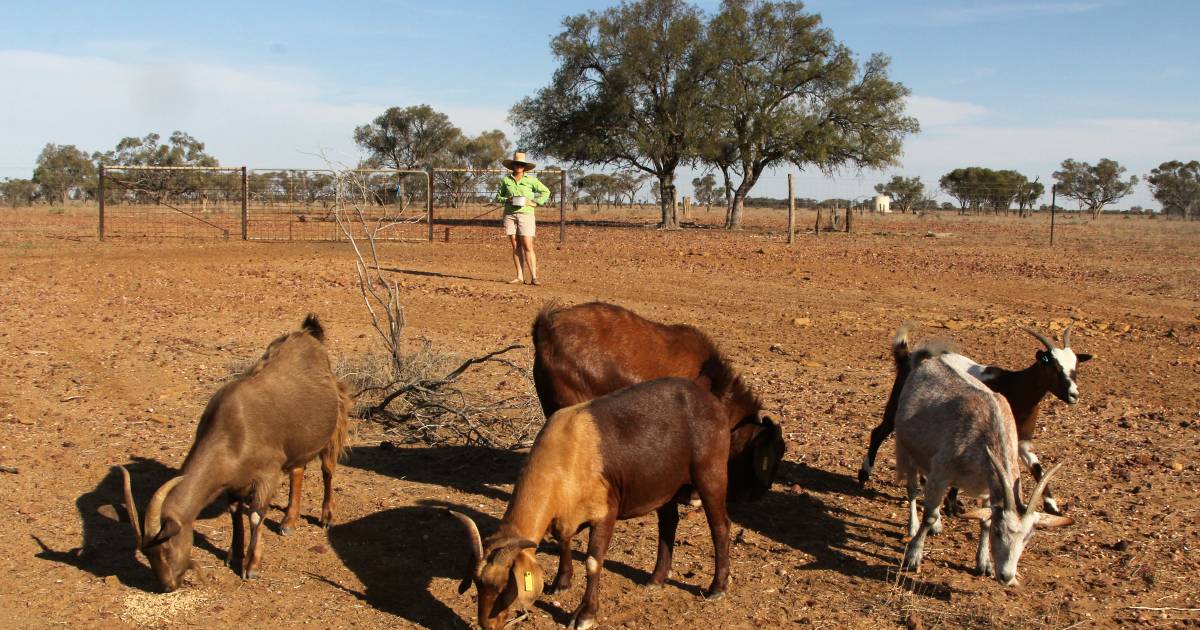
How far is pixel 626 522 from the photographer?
6602 mm

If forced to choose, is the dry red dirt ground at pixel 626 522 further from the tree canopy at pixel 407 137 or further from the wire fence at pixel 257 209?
the tree canopy at pixel 407 137

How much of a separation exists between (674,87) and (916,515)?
115 ft

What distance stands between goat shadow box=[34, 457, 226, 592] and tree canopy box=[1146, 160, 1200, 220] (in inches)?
3231

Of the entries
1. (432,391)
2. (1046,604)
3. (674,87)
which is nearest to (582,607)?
(1046,604)

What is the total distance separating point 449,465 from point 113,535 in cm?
252

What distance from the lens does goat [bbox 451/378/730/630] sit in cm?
454

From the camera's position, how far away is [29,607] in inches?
198

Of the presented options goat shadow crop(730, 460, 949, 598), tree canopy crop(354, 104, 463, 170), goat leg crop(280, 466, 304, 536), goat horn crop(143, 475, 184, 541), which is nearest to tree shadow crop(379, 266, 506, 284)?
goat shadow crop(730, 460, 949, 598)

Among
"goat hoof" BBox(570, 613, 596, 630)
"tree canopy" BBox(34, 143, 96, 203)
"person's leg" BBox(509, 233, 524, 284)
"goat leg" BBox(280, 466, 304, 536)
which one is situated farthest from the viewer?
"tree canopy" BBox(34, 143, 96, 203)

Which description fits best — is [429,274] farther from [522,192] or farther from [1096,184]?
[1096,184]

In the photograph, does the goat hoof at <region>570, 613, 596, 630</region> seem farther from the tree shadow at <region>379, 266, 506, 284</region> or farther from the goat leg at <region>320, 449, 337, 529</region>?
the tree shadow at <region>379, 266, 506, 284</region>

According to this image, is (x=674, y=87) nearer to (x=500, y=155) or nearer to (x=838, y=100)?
(x=838, y=100)

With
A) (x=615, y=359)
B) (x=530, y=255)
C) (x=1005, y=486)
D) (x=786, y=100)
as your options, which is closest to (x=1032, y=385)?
(x=1005, y=486)

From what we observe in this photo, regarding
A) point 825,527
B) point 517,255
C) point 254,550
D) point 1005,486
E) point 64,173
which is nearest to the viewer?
point 1005,486
